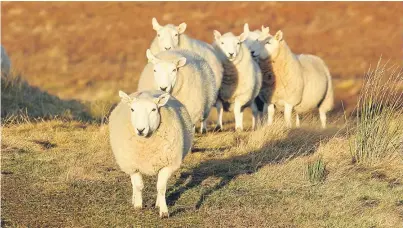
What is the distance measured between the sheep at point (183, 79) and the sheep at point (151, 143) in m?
1.74

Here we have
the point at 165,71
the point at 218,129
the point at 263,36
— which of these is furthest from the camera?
the point at 263,36

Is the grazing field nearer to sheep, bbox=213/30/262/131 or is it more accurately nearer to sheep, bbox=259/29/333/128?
sheep, bbox=259/29/333/128

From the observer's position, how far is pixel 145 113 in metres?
7.50

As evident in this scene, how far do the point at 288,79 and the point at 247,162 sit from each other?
345cm

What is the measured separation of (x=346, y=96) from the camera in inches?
986

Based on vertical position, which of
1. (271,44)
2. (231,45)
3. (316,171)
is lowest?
(316,171)

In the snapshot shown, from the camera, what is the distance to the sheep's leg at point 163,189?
7.67m

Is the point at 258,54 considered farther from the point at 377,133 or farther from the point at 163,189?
the point at 163,189

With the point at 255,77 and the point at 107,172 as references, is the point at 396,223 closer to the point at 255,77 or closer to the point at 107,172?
the point at 107,172

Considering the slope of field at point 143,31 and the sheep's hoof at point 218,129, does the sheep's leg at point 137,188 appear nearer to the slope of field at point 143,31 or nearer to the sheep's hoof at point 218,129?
the sheep's hoof at point 218,129

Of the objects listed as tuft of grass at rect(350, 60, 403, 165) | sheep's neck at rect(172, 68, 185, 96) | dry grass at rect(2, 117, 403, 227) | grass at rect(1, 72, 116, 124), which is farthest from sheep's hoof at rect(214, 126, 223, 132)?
tuft of grass at rect(350, 60, 403, 165)

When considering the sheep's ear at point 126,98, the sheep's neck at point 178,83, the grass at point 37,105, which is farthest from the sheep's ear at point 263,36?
the sheep's ear at point 126,98

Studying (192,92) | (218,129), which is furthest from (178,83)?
(218,129)

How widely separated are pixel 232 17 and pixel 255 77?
26904mm
